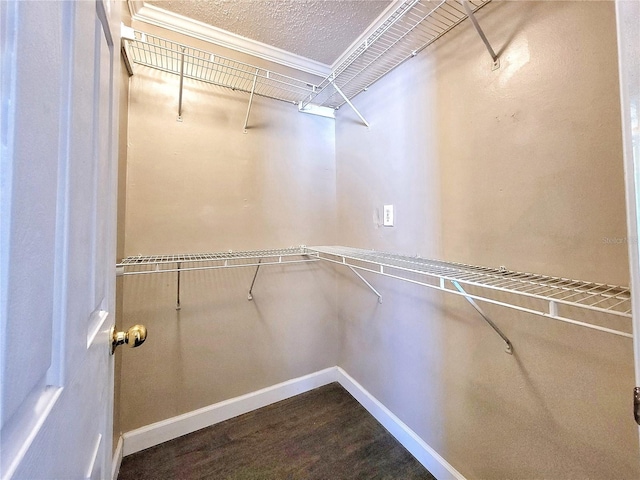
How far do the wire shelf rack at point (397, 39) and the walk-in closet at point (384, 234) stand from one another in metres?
0.01

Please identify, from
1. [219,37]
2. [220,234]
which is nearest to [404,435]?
[220,234]

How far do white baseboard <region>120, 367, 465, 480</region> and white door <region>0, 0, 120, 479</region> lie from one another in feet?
3.68

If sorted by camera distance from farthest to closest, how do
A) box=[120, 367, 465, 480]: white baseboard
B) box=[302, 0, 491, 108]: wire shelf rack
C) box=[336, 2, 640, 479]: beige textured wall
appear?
1. box=[120, 367, 465, 480]: white baseboard
2. box=[302, 0, 491, 108]: wire shelf rack
3. box=[336, 2, 640, 479]: beige textured wall

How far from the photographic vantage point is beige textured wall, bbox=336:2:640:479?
0.73 m

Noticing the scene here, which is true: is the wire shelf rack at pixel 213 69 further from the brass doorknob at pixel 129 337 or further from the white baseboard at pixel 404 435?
the white baseboard at pixel 404 435

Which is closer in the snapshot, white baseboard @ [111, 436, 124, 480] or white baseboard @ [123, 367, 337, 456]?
white baseboard @ [111, 436, 124, 480]

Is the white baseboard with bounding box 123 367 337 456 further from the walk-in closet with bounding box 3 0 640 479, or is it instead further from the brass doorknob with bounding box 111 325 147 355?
the brass doorknob with bounding box 111 325 147 355

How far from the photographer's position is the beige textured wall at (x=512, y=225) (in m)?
0.73

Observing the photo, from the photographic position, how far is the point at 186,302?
1451mm

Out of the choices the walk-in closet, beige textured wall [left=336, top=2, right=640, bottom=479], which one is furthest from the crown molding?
beige textured wall [left=336, top=2, right=640, bottom=479]

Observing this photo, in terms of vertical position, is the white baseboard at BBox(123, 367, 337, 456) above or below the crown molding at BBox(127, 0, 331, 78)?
below

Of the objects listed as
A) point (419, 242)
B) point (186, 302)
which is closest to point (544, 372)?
point (419, 242)

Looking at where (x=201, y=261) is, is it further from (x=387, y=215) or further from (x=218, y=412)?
(x=387, y=215)

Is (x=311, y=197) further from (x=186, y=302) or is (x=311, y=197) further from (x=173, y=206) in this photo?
(x=186, y=302)
